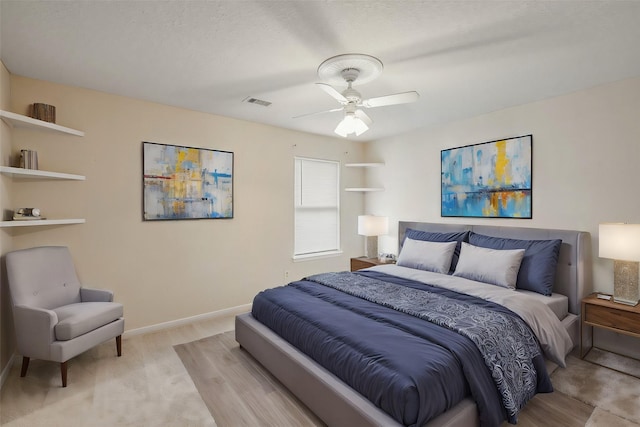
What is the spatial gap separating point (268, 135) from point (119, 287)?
258 cm

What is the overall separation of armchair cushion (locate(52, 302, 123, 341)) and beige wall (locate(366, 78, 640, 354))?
3.98m

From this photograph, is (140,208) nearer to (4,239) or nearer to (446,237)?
(4,239)

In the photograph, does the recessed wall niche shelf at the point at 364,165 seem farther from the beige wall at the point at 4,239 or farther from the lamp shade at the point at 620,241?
the beige wall at the point at 4,239

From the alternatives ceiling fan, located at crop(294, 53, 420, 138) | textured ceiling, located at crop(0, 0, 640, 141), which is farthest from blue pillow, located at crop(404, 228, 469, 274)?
ceiling fan, located at crop(294, 53, 420, 138)

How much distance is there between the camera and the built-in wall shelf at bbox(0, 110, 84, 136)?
242 cm

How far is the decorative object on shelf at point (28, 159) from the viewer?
2682 mm

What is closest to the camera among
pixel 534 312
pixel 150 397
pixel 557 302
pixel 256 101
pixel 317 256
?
pixel 150 397

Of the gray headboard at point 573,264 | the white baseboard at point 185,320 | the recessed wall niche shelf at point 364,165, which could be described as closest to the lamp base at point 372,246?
the recessed wall niche shelf at point 364,165

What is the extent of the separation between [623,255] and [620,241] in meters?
0.12

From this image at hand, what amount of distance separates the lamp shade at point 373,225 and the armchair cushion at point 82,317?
126 inches

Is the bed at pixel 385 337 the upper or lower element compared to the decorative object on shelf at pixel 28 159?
lower

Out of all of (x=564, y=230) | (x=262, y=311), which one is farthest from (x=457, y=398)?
(x=564, y=230)

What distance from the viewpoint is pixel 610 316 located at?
264cm

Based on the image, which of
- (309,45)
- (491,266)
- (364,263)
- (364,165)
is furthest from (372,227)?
(309,45)
